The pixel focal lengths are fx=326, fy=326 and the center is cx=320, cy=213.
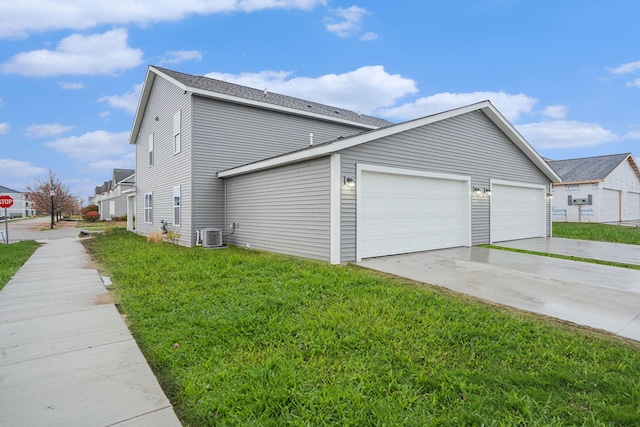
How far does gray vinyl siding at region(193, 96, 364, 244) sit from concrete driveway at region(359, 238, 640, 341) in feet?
20.0

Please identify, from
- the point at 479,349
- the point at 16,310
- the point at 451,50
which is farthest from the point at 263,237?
the point at 451,50

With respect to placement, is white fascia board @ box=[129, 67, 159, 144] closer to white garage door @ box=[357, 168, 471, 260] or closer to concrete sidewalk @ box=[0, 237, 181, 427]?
white garage door @ box=[357, 168, 471, 260]

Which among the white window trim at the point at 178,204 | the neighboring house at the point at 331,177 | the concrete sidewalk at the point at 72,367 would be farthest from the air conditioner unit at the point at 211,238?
the concrete sidewalk at the point at 72,367

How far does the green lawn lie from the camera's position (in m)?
2.23

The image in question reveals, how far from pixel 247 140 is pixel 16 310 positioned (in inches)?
319

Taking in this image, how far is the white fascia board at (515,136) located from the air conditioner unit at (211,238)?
930 cm

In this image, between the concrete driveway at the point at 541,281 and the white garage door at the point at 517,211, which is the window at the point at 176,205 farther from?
the white garage door at the point at 517,211

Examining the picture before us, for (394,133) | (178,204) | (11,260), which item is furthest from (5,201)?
(394,133)

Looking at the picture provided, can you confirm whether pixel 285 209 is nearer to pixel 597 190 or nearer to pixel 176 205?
pixel 176 205

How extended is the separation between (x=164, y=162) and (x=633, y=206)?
112 ft

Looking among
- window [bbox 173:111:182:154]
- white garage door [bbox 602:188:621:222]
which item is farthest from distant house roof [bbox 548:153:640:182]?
window [bbox 173:111:182:154]

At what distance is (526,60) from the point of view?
49.0 feet

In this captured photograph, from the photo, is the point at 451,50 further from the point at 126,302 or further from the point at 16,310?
the point at 16,310

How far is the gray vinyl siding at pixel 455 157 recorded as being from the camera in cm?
734
